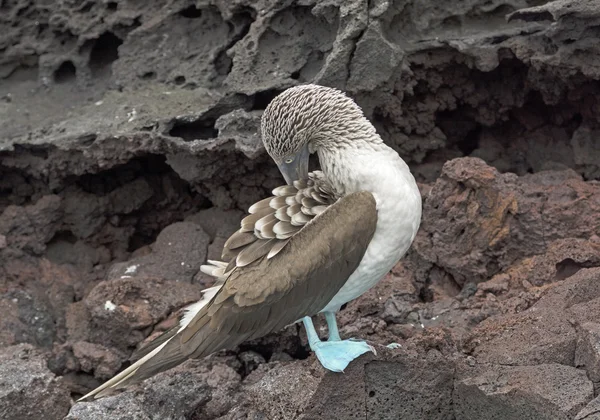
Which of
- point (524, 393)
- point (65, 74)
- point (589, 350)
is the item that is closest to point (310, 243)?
point (524, 393)

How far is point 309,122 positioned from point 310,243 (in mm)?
690

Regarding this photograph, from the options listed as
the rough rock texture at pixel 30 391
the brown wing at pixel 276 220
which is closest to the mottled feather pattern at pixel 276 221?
the brown wing at pixel 276 220

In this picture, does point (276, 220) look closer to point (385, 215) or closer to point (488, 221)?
point (385, 215)

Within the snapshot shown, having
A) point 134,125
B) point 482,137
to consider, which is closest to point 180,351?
point 134,125

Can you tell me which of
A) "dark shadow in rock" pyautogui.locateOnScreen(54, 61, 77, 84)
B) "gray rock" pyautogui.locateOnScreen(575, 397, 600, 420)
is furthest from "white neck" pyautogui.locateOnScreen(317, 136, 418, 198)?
"dark shadow in rock" pyautogui.locateOnScreen(54, 61, 77, 84)

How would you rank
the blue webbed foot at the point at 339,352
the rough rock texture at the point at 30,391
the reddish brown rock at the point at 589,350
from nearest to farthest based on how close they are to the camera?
the reddish brown rock at the point at 589,350
the blue webbed foot at the point at 339,352
the rough rock texture at the point at 30,391

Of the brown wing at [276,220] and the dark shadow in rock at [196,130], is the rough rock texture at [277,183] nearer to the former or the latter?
the dark shadow in rock at [196,130]

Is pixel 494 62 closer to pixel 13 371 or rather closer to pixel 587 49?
pixel 587 49

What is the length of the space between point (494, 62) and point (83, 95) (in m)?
3.32

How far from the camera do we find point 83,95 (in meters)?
7.16

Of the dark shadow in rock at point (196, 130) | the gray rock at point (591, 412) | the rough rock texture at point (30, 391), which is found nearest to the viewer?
the gray rock at point (591, 412)

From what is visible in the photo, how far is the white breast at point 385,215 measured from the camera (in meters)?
4.43

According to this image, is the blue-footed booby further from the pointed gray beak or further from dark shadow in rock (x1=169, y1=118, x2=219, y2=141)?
dark shadow in rock (x1=169, y1=118, x2=219, y2=141)

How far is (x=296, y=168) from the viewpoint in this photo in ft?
16.0
